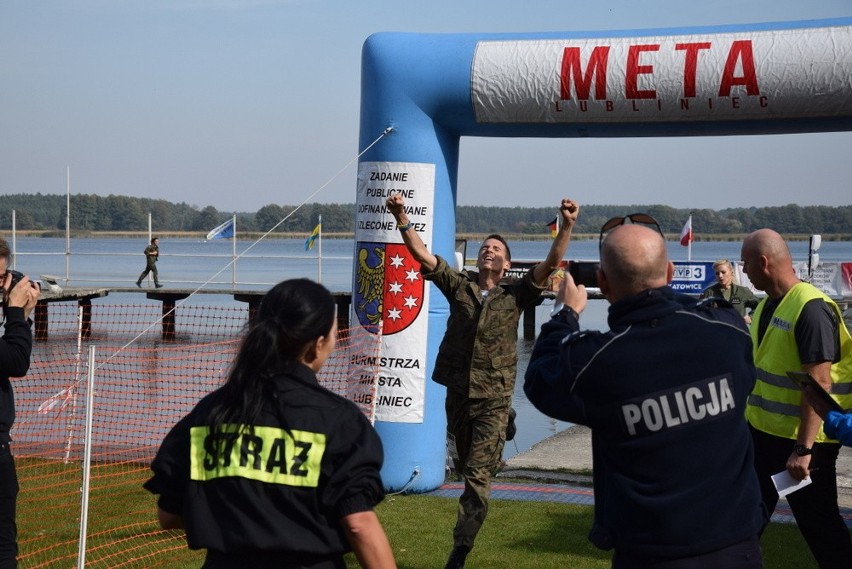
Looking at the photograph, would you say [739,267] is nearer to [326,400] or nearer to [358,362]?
[358,362]

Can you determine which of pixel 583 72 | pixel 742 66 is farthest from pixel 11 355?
pixel 742 66

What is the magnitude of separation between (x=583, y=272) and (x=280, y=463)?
1311 millimetres

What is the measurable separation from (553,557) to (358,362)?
7.89 feet

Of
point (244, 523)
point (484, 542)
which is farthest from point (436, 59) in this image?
point (244, 523)

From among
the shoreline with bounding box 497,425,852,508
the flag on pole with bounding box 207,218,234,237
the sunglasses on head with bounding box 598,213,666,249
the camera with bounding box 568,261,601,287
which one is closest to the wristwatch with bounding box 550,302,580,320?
the camera with bounding box 568,261,601,287

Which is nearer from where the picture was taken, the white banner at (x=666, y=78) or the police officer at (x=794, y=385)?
the police officer at (x=794, y=385)

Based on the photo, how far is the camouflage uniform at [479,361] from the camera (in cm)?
589

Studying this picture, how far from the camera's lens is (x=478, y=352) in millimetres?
5938

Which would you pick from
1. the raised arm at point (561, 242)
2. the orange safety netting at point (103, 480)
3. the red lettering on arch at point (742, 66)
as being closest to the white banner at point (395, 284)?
the orange safety netting at point (103, 480)

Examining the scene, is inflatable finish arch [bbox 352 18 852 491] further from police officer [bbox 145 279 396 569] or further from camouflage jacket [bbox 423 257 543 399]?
police officer [bbox 145 279 396 569]

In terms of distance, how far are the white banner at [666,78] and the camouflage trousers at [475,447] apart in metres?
2.42

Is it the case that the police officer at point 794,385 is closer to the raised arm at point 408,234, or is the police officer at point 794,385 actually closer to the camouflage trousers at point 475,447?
the camouflage trousers at point 475,447

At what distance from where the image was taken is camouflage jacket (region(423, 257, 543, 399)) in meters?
5.91

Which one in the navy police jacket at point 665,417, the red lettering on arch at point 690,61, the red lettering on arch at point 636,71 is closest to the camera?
the navy police jacket at point 665,417
